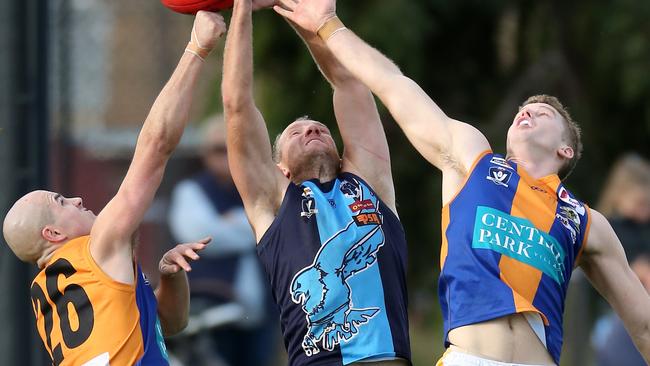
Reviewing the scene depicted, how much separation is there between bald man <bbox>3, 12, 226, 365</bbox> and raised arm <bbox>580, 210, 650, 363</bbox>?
153 centimetres

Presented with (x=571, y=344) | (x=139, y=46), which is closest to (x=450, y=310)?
(x=571, y=344)

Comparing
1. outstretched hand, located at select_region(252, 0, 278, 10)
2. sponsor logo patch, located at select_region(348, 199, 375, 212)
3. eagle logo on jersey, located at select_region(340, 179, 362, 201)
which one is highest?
outstretched hand, located at select_region(252, 0, 278, 10)

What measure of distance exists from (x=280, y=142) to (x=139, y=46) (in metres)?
7.70

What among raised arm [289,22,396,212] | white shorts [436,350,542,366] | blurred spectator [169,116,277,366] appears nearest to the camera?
white shorts [436,350,542,366]

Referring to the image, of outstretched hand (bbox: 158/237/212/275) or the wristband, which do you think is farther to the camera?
the wristband

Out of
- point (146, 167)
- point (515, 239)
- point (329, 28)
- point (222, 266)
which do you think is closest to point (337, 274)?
point (515, 239)

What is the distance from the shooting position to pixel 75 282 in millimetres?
5324

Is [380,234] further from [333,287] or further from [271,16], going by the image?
[271,16]

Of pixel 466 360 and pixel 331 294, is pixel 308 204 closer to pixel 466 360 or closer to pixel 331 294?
pixel 331 294

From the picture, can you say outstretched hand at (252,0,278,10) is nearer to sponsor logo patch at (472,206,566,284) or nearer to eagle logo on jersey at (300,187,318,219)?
eagle logo on jersey at (300,187,318,219)

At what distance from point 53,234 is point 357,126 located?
136cm

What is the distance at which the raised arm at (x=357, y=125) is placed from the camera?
5.81 meters

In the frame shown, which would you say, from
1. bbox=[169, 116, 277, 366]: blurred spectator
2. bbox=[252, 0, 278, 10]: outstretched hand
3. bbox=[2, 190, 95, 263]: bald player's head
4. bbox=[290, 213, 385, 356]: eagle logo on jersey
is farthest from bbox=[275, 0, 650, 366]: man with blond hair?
bbox=[169, 116, 277, 366]: blurred spectator

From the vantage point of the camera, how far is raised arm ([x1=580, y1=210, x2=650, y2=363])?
5379 mm
